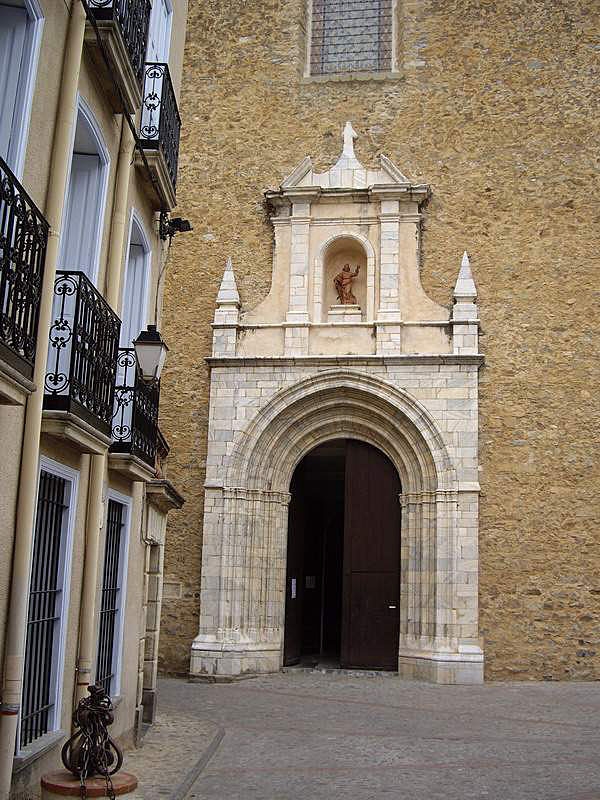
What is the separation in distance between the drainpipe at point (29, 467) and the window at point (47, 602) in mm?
431

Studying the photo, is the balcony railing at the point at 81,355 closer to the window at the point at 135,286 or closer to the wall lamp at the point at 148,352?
the wall lamp at the point at 148,352

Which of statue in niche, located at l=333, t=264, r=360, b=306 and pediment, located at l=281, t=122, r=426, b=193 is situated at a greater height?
pediment, located at l=281, t=122, r=426, b=193

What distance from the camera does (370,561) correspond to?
42.9 feet

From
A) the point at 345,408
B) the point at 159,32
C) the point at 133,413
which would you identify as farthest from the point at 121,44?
the point at 345,408

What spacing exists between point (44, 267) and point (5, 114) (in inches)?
31.5

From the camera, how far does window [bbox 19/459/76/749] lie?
5.09 meters

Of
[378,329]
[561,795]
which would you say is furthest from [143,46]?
[378,329]

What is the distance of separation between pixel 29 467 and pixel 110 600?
251cm

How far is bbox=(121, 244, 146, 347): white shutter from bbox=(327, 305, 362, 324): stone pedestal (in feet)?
19.0

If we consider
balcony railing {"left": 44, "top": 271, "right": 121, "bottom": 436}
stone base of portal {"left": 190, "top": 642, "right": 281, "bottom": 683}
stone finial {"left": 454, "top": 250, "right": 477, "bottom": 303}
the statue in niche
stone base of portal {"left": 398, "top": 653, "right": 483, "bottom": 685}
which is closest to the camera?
balcony railing {"left": 44, "top": 271, "right": 121, "bottom": 436}

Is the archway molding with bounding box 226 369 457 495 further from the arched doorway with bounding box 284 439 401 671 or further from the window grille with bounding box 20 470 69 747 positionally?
the window grille with bounding box 20 470 69 747

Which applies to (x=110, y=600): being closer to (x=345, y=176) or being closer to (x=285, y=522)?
(x=285, y=522)

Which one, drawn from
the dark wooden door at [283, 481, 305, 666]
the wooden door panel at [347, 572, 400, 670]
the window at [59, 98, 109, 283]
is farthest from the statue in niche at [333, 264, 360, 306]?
the window at [59, 98, 109, 283]

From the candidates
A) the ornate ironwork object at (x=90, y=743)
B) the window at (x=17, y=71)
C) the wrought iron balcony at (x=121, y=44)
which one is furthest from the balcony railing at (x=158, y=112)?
the ornate ironwork object at (x=90, y=743)
